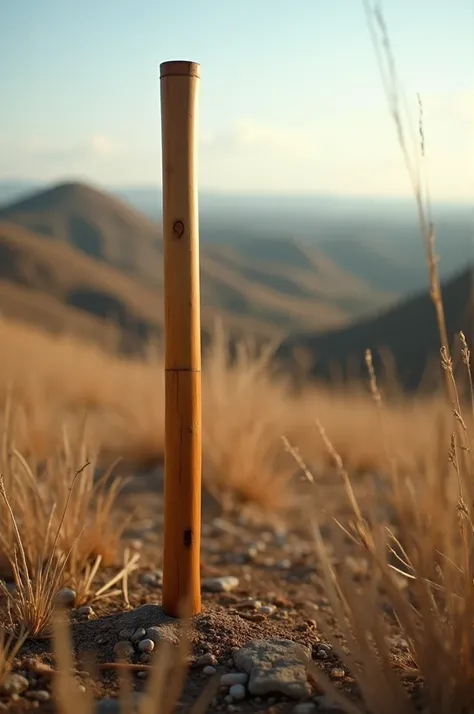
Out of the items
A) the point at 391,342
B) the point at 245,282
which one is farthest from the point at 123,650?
the point at 245,282

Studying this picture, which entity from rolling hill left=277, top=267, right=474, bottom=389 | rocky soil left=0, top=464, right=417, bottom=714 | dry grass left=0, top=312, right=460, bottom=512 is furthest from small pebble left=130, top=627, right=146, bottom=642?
rolling hill left=277, top=267, right=474, bottom=389

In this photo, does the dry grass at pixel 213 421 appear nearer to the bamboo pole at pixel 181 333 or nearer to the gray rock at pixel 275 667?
the bamboo pole at pixel 181 333

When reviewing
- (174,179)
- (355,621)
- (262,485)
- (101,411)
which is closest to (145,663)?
(355,621)

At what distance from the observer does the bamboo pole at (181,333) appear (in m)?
2.26

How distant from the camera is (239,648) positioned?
220 centimetres

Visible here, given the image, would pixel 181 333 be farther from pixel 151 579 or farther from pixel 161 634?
pixel 151 579

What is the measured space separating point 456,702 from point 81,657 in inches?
36.6

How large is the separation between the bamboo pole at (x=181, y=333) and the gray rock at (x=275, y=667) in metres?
0.26

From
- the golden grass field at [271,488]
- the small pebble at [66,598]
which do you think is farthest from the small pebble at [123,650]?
the small pebble at [66,598]

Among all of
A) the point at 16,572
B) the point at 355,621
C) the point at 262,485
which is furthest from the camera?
the point at 262,485

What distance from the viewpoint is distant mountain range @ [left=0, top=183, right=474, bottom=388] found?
104 feet

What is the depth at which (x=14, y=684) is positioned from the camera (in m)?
1.94

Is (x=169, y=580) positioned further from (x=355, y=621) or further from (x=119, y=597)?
(x=355, y=621)

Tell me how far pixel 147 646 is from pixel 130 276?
56.3 meters
